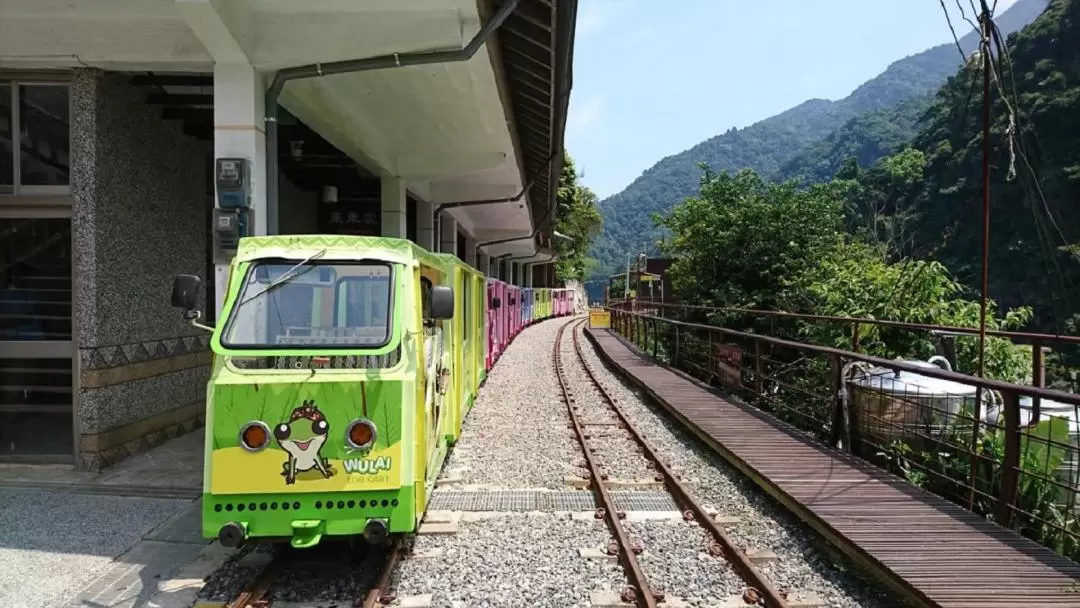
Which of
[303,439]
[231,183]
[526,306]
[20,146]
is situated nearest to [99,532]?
[303,439]

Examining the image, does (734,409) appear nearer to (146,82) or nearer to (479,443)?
(479,443)

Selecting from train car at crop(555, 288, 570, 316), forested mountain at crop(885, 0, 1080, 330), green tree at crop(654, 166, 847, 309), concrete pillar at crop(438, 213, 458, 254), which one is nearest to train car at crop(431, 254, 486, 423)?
green tree at crop(654, 166, 847, 309)

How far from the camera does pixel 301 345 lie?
497 cm

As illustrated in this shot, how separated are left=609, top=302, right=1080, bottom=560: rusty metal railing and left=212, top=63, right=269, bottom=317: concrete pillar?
6.09m

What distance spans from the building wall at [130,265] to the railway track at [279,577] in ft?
12.1

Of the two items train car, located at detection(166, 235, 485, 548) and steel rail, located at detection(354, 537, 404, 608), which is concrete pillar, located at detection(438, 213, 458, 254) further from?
steel rail, located at detection(354, 537, 404, 608)

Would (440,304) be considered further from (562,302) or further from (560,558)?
(562,302)

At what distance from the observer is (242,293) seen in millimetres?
5129

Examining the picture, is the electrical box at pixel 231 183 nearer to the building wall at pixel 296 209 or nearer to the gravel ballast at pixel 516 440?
the gravel ballast at pixel 516 440

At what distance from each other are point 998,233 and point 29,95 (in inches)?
1759

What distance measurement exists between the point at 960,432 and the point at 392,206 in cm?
1035

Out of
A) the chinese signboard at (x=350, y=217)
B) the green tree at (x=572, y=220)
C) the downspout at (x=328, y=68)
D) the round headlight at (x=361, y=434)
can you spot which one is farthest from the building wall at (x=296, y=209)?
the green tree at (x=572, y=220)

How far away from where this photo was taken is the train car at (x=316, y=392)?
181 inches

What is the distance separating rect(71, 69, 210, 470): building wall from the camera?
7543mm
